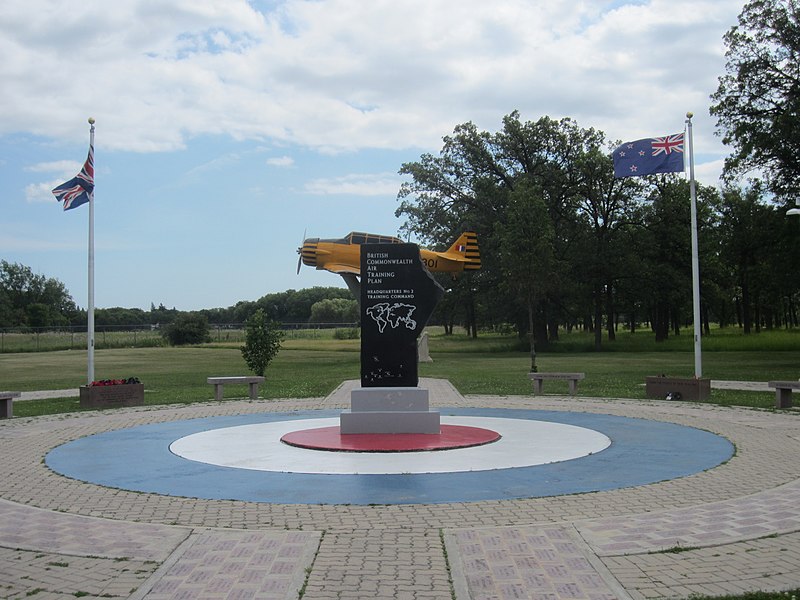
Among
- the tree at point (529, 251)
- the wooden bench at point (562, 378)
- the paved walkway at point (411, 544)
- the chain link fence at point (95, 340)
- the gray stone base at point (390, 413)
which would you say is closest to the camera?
the paved walkway at point (411, 544)

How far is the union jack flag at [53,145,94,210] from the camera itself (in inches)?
807

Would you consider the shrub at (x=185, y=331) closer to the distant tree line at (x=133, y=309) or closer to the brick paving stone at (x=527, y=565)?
the distant tree line at (x=133, y=309)

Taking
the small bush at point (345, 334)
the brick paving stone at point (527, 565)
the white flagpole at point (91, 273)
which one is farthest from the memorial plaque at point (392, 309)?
the small bush at point (345, 334)

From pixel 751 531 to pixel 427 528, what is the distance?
9.23ft

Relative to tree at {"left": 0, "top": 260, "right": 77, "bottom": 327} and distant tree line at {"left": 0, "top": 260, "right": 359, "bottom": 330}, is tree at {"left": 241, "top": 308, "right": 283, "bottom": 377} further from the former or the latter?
tree at {"left": 0, "top": 260, "right": 77, "bottom": 327}

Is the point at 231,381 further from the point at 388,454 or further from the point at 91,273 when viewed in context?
the point at 388,454

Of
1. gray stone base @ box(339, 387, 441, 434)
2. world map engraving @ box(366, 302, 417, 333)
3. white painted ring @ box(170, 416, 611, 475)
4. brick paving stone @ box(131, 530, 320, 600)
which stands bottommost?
white painted ring @ box(170, 416, 611, 475)

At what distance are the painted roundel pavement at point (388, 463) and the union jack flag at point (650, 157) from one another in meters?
8.37

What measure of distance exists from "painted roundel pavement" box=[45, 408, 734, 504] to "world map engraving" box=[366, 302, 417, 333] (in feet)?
8.03

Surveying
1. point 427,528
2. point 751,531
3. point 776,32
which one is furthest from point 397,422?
point 776,32

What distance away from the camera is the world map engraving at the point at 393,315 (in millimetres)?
13656

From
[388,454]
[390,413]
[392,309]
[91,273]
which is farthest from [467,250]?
[388,454]

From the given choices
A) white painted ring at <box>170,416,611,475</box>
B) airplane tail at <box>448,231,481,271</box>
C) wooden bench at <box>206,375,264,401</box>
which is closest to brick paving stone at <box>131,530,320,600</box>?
white painted ring at <box>170,416,611,475</box>

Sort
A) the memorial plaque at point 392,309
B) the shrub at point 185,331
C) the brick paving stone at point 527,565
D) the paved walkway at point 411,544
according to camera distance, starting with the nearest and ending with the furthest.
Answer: the brick paving stone at point 527,565 → the paved walkway at point 411,544 → the memorial plaque at point 392,309 → the shrub at point 185,331
